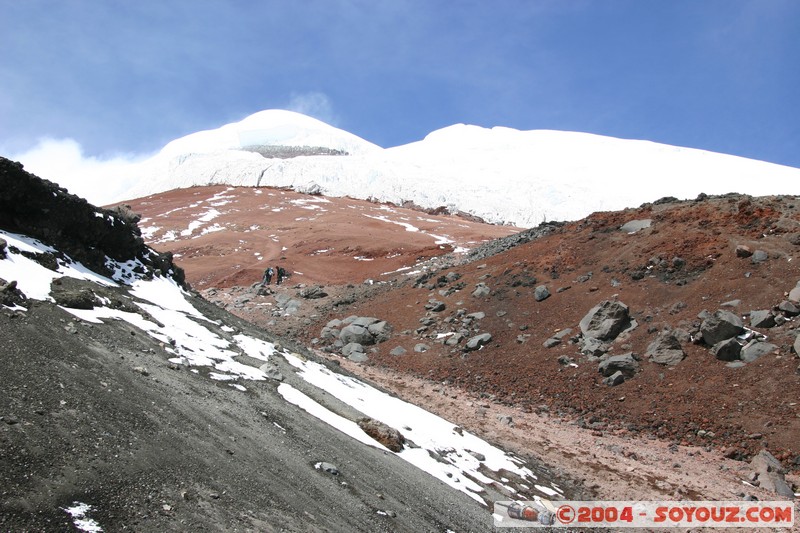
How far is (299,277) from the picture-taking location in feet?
134

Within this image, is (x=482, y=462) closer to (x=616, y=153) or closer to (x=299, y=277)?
(x=299, y=277)

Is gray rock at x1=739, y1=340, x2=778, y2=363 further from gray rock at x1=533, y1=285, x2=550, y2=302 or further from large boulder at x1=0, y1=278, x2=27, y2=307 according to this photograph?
large boulder at x1=0, y1=278, x2=27, y2=307

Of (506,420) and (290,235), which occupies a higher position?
(290,235)

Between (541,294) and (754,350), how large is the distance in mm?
8997

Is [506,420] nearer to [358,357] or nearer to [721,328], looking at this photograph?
[721,328]

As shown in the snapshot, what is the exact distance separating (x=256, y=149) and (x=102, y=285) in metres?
128

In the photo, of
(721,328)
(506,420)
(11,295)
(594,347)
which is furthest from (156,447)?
(721,328)

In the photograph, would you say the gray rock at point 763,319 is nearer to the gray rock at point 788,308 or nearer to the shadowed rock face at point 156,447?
the gray rock at point 788,308

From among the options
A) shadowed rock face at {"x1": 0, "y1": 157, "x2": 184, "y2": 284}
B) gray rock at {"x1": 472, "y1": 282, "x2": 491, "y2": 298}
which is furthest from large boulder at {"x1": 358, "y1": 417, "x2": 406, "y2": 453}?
gray rock at {"x1": 472, "y1": 282, "x2": 491, "y2": 298}

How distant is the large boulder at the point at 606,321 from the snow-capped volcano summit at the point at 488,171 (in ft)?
232

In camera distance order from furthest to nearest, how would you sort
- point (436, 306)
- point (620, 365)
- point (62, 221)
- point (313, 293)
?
point (313, 293) → point (436, 306) → point (620, 365) → point (62, 221)

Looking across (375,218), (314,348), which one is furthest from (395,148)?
(314,348)

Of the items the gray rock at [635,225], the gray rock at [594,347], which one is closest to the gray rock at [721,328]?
the gray rock at [594,347]

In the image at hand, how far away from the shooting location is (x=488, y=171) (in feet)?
358
